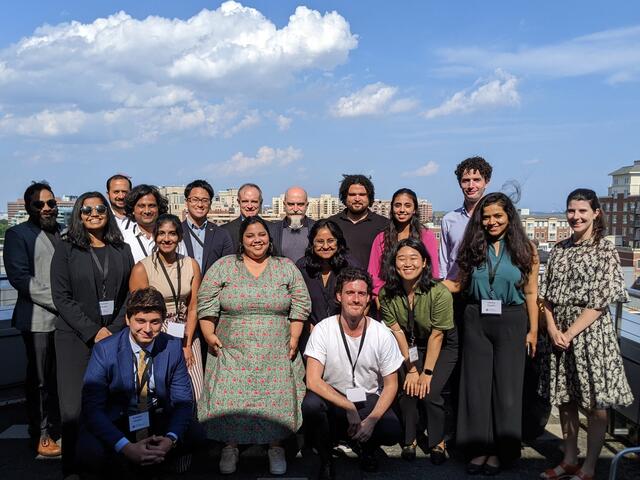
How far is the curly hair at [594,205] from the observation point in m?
3.16

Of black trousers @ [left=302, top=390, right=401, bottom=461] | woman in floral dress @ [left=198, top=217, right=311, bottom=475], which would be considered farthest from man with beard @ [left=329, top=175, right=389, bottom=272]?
black trousers @ [left=302, top=390, right=401, bottom=461]

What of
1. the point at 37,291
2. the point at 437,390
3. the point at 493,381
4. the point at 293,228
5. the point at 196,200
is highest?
the point at 196,200

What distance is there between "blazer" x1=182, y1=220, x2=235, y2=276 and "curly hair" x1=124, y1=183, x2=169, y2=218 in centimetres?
22

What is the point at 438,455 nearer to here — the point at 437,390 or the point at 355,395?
the point at 437,390

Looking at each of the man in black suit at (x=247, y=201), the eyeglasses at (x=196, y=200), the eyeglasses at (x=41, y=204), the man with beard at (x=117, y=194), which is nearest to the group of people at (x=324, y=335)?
the eyeglasses at (x=41, y=204)

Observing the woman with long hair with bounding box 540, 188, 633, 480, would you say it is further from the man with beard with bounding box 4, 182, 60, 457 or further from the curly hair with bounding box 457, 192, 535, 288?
the man with beard with bounding box 4, 182, 60, 457

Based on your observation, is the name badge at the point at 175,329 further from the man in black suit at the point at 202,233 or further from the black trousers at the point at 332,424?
the black trousers at the point at 332,424

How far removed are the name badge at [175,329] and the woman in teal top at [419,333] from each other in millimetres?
1308

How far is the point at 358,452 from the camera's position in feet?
11.2

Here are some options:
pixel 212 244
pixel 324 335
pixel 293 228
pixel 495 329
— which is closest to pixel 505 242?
pixel 495 329

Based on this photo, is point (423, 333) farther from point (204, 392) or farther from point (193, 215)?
point (193, 215)

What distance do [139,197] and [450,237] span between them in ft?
7.56

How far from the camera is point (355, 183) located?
429 cm

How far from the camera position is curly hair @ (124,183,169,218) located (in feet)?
13.0
